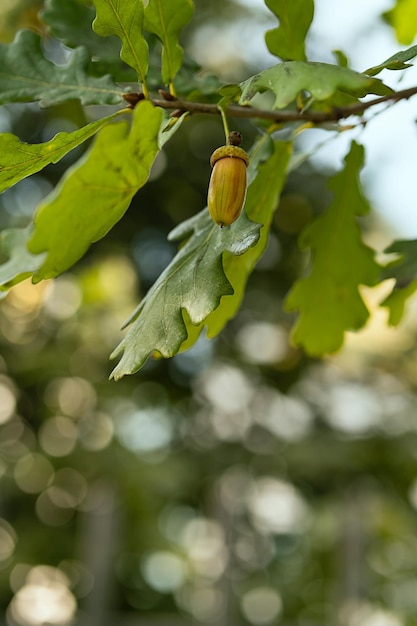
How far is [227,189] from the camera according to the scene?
607 millimetres

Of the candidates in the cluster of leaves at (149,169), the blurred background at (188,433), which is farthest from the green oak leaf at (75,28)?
the blurred background at (188,433)

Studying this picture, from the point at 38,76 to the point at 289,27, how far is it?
241mm

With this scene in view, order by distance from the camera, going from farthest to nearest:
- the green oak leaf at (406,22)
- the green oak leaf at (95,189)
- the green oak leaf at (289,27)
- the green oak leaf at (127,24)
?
the green oak leaf at (406,22) < the green oak leaf at (289,27) < the green oak leaf at (127,24) < the green oak leaf at (95,189)

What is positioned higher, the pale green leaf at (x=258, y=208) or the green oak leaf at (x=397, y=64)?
the green oak leaf at (x=397, y=64)

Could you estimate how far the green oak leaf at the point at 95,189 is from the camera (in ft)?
1.68

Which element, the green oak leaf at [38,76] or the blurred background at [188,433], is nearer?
the green oak leaf at [38,76]

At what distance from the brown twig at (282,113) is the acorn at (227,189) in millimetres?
47

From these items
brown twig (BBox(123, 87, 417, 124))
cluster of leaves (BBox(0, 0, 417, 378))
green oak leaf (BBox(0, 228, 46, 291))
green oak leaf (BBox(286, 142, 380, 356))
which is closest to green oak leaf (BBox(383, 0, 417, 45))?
cluster of leaves (BBox(0, 0, 417, 378))

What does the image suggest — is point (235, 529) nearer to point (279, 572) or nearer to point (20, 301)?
point (279, 572)

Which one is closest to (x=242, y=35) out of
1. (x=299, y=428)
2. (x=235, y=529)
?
(x=299, y=428)

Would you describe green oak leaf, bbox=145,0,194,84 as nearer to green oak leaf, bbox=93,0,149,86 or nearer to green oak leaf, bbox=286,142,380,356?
green oak leaf, bbox=93,0,149,86

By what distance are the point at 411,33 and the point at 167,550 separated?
13.4 ft

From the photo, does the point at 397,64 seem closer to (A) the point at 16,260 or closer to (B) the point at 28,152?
(B) the point at 28,152

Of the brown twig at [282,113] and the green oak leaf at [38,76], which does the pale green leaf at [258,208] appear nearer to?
the brown twig at [282,113]
